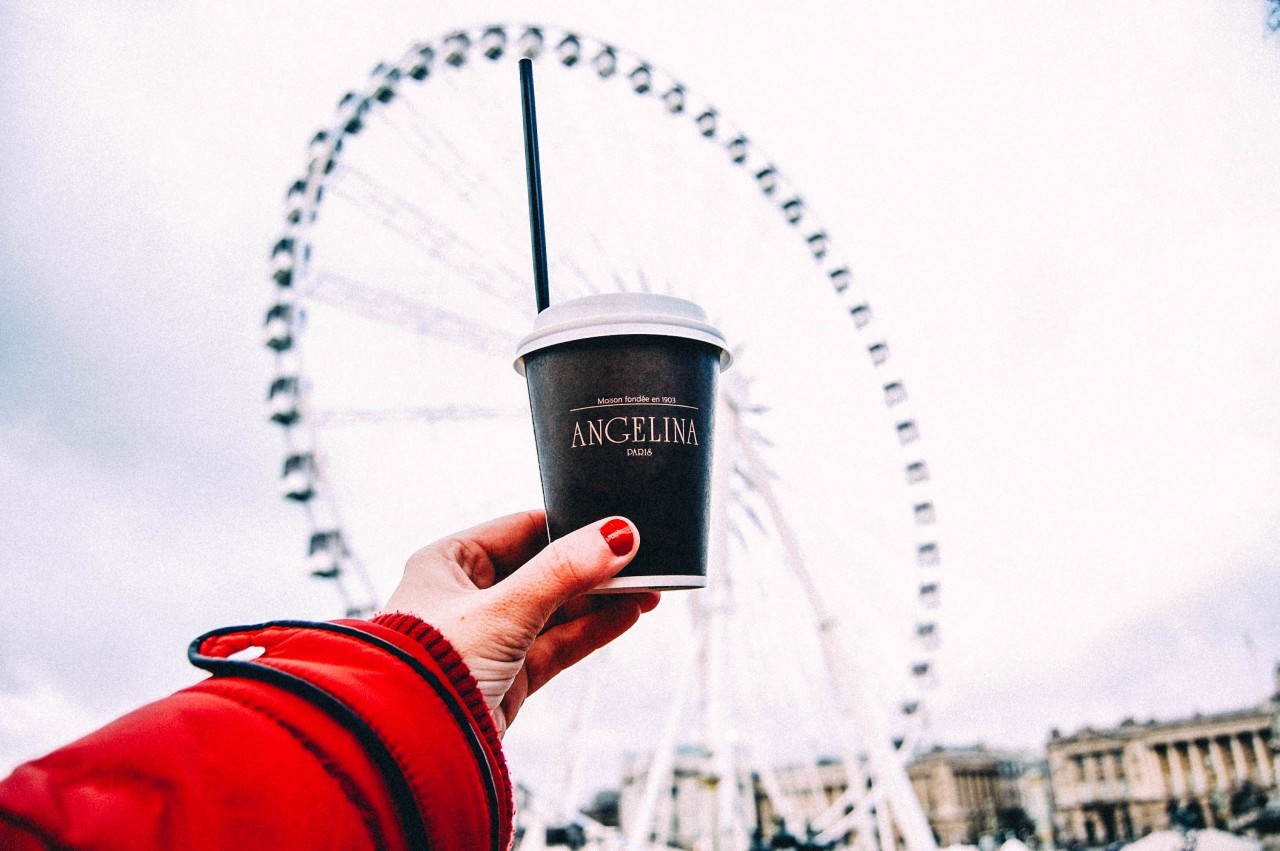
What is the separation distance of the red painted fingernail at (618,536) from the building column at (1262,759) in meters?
47.5

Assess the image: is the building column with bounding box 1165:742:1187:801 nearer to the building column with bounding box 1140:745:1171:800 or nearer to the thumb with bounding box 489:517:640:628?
the building column with bounding box 1140:745:1171:800

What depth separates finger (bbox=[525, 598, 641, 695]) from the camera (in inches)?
61.7

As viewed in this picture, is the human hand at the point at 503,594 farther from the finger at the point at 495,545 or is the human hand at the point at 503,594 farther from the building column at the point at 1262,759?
the building column at the point at 1262,759

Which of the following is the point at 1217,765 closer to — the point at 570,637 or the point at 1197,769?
the point at 1197,769

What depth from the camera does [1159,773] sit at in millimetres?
43969

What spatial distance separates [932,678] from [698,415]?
1271 cm

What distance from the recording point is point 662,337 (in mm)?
1383

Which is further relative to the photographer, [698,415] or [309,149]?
[309,149]

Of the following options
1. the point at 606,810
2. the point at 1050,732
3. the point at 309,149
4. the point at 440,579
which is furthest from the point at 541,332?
the point at 606,810

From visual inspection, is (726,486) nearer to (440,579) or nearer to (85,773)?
Result: (440,579)

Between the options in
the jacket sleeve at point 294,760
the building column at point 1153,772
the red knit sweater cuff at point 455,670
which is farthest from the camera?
the building column at point 1153,772

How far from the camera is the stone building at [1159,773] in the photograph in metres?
39.6

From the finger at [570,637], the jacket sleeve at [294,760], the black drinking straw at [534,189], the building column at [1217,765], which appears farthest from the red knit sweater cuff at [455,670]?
the building column at [1217,765]

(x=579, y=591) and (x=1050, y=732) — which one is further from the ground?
(x=579, y=591)
